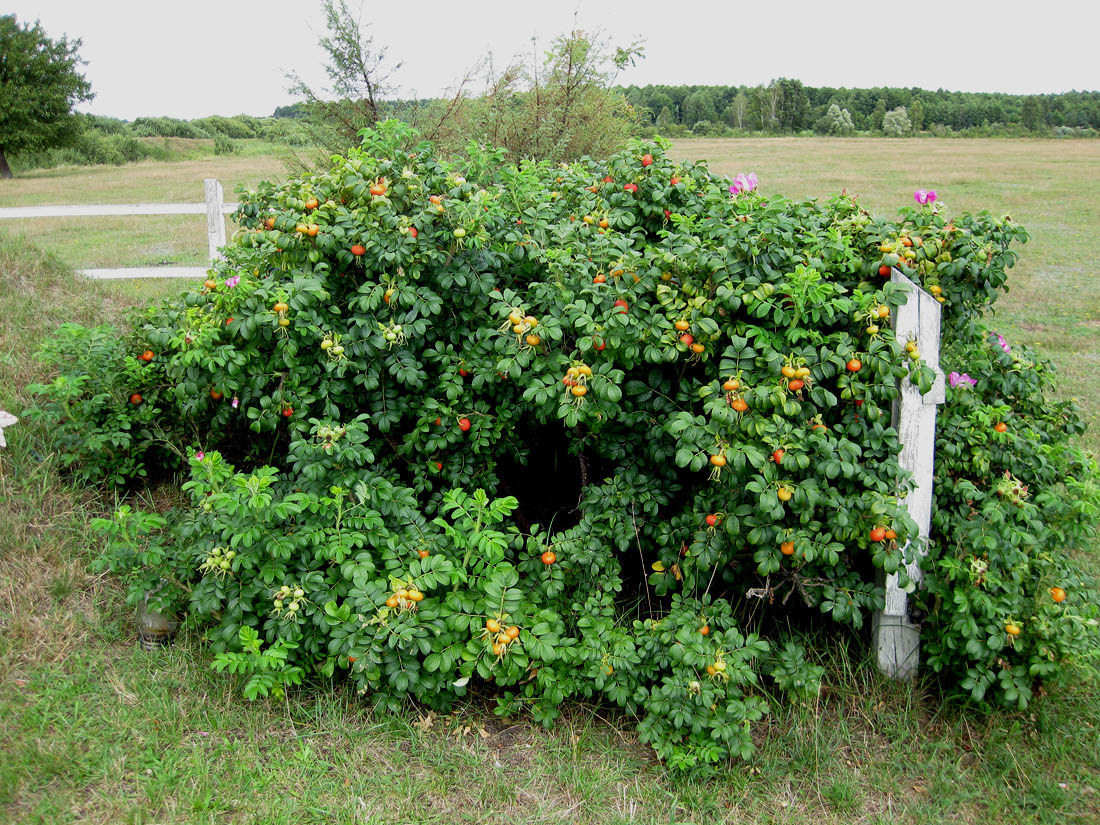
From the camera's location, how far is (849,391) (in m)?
2.72

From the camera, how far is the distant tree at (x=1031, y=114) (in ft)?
131

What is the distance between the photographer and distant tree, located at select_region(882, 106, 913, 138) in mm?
39719

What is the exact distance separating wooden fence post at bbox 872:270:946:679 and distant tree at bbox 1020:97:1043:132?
44828 mm

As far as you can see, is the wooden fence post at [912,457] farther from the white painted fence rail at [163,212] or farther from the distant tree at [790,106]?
the distant tree at [790,106]

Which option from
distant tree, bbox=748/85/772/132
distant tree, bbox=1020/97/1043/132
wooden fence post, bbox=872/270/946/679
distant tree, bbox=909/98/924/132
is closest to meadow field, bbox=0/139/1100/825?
wooden fence post, bbox=872/270/946/679

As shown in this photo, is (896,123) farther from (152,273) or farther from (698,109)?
(152,273)

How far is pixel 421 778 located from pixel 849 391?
6.23 feet

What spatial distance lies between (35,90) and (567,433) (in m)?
29.2

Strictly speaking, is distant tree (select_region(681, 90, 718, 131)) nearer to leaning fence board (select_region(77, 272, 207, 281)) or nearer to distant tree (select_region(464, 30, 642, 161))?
distant tree (select_region(464, 30, 642, 161))

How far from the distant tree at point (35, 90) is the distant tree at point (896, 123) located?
34.8 meters

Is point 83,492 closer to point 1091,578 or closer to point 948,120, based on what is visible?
point 1091,578

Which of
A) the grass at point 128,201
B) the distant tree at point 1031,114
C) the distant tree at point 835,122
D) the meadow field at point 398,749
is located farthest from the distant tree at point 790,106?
the meadow field at point 398,749

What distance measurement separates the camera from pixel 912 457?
2.90 meters

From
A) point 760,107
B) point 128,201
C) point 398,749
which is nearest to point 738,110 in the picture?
point 760,107
